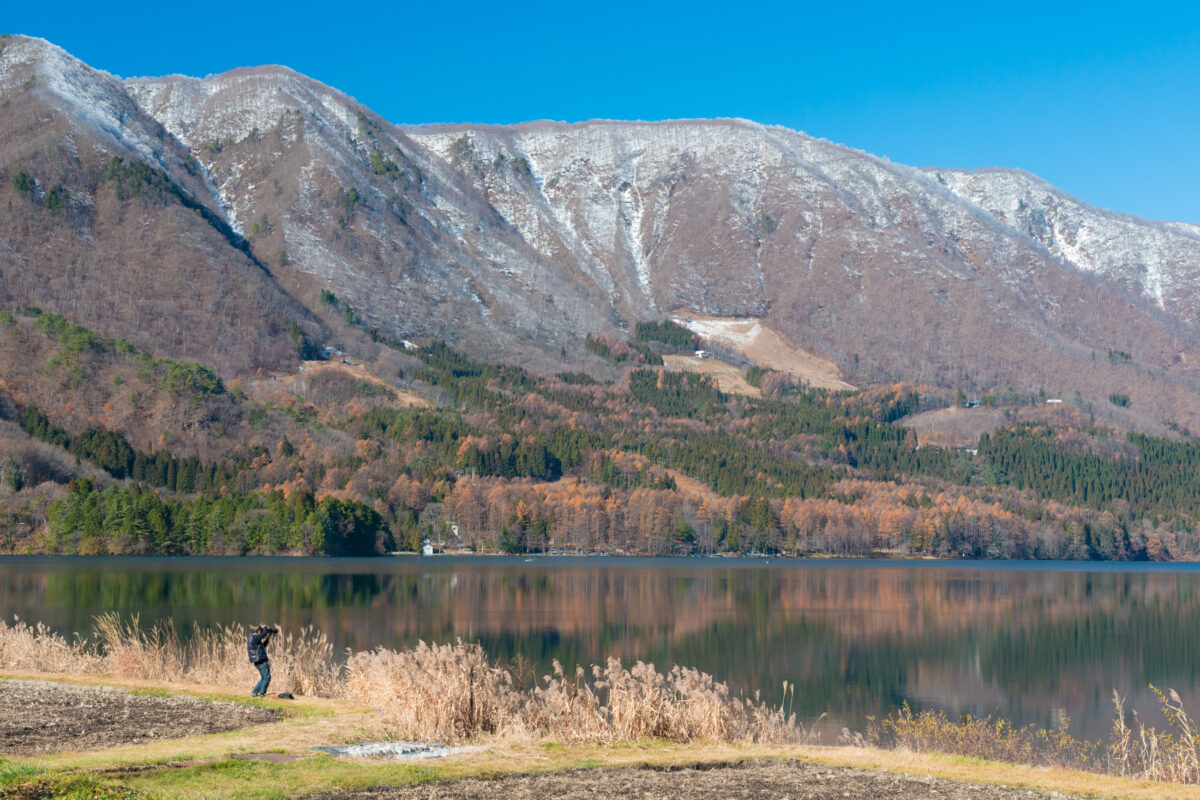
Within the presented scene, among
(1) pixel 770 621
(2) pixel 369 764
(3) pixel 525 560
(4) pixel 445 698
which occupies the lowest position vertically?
(3) pixel 525 560

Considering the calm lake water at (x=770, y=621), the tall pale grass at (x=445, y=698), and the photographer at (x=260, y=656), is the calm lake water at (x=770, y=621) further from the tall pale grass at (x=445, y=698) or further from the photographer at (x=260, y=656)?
the photographer at (x=260, y=656)

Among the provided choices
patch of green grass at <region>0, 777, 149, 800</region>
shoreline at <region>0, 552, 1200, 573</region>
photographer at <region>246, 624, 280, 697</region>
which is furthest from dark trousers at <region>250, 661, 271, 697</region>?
shoreline at <region>0, 552, 1200, 573</region>

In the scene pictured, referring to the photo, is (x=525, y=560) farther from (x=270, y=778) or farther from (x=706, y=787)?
(x=270, y=778)

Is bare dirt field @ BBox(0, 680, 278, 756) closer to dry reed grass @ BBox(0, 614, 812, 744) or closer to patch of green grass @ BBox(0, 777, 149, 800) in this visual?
dry reed grass @ BBox(0, 614, 812, 744)

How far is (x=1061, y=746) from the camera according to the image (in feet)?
105

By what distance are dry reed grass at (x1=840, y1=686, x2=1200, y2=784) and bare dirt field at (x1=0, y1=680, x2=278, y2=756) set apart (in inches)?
580

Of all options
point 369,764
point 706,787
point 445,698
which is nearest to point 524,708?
point 445,698

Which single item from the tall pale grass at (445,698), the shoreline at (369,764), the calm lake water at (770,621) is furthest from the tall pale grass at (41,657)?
the calm lake water at (770,621)

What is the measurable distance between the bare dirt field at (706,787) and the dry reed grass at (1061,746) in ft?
21.7

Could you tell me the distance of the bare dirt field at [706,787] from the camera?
18594 millimetres

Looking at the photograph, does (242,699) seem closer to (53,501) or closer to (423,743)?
(423,743)

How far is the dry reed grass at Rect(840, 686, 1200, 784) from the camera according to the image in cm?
2620

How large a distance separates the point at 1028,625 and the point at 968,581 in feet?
184

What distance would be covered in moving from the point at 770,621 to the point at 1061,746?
38.3 metres
